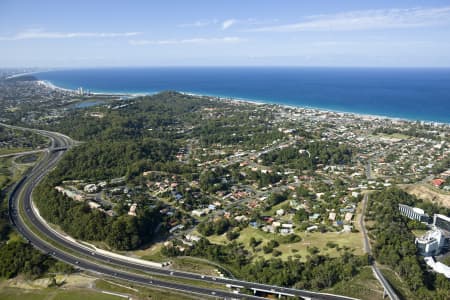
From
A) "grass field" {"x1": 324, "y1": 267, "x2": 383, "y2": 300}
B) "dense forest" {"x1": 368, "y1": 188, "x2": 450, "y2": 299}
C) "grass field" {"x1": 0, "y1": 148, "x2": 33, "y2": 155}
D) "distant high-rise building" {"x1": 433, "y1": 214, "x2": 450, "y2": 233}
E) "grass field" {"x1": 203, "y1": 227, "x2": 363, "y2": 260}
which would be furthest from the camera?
"grass field" {"x1": 0, "y1": 148, "x2": 33, "y2": 155}

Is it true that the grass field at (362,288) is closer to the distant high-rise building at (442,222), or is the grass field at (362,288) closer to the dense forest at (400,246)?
the dense forest at (400,246)

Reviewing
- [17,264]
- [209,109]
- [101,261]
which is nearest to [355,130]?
[209,109]

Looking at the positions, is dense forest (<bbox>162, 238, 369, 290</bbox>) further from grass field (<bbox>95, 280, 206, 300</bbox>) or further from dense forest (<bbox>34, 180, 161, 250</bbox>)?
grass field (<bbox>95, 280, 206, 300</bbox>)

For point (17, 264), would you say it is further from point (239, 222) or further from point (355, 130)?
point (355, 130)

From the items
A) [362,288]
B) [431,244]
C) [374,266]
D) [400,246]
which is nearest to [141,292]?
[362,288]

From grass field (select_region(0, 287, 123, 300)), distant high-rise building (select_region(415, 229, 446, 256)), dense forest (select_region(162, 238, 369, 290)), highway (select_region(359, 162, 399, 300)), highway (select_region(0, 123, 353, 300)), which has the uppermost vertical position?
distant high-rise building (select_region(415, 229, 446, 256))

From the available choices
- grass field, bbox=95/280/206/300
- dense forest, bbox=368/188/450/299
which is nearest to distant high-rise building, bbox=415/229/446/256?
dense forest, bbox=368/188/450/299

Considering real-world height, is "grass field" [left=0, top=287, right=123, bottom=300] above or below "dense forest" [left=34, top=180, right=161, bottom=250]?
below
